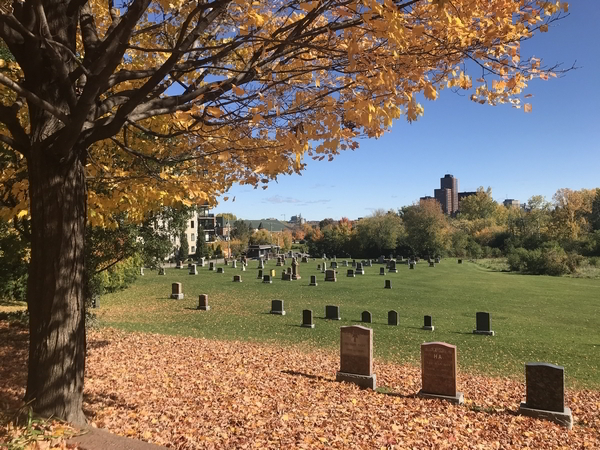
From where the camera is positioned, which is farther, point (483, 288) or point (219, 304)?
point (483, 288)

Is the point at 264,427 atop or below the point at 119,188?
below

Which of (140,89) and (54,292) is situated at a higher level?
(140,89)

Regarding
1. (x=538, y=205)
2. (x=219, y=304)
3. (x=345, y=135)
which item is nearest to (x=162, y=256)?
(x=219, y=304)

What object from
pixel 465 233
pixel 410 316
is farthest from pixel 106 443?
pixel 465 233

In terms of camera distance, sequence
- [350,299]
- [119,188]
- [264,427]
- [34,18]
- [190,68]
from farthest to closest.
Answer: [350,299], [119,188], [264,427], [190,68], [34,18]

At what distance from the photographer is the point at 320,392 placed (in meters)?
7.33

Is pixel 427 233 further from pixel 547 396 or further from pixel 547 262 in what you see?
pixel 547 396

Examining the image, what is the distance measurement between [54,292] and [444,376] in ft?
23.3

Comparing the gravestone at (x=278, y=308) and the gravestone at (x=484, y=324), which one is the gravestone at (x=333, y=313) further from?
the gravestone at (x=484, y=324)

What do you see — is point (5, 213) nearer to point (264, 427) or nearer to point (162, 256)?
point (264, 427)

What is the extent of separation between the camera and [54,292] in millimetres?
4094

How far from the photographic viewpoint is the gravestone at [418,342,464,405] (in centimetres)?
805

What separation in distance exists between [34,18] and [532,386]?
9303 mm

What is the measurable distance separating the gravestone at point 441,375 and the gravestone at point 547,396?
3.98ft
